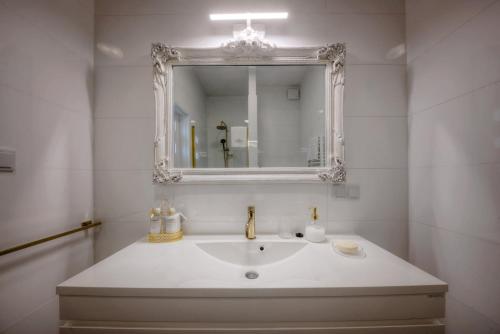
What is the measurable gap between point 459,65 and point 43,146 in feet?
5.79

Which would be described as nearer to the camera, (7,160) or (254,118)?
(7,160)

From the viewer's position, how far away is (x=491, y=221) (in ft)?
2.40

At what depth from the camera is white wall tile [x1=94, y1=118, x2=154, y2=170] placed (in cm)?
113

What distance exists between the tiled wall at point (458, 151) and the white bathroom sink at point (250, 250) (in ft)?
2.04

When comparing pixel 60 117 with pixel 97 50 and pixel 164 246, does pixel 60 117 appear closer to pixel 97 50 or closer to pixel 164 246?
pixel 97 50

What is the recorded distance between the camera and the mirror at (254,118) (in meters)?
1.10

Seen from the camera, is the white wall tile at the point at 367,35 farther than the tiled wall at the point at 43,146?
Yes

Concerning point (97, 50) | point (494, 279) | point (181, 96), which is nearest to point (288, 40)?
point (181, 96)

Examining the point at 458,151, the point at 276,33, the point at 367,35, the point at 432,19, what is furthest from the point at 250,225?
the point at 432,19

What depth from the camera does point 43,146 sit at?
0.87 metres

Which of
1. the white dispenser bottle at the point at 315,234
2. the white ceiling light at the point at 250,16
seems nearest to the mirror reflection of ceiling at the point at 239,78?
the white ceiling light at the point at 250,16

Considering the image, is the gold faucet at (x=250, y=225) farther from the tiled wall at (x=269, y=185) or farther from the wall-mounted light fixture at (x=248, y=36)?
the wall-mounted light fixture at (x=248, y=36)

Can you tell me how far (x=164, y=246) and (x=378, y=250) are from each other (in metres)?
0.95

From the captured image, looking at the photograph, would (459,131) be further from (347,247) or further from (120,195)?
(120,195)
